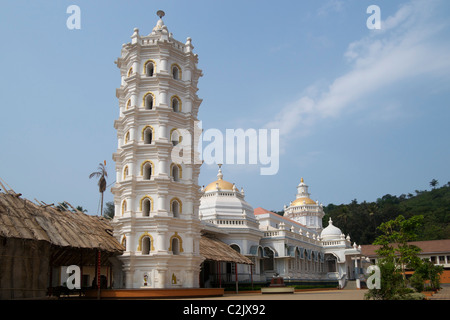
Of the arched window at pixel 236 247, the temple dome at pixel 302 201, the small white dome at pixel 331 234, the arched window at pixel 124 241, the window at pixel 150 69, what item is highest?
the window at pixel 150 69

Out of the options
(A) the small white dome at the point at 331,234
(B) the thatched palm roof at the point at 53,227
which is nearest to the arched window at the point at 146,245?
(B) the thatched palm roof at the point at 53,227

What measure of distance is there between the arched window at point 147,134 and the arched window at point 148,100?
1435 mm

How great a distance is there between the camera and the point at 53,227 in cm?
2519

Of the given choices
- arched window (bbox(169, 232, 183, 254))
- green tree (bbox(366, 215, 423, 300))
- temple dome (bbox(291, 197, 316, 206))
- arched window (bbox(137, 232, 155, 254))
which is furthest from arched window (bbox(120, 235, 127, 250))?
temple dome (bbox(291, 197, 316, 206))

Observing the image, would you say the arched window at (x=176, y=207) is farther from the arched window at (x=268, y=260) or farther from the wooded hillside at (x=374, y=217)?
the wooded hillside at (x=374, y=217)

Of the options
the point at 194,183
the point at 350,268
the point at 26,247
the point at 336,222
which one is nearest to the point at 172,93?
the point at 194,183

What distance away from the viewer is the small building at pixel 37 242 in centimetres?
2144

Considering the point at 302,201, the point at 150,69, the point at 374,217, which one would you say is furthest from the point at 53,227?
the point at 374,217

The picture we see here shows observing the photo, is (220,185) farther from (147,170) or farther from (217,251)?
(147,170)

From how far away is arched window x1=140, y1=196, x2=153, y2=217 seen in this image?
28328 mm

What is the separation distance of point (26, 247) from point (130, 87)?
42.1 feet

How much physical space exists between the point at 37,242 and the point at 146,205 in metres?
7.58
